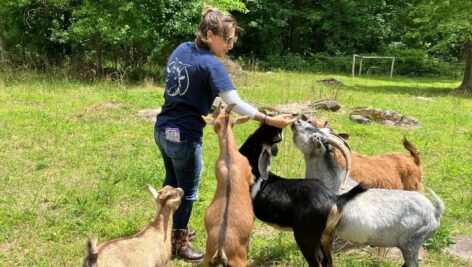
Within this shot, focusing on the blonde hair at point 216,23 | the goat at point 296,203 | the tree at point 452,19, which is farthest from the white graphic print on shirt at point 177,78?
the tree at point 452,19

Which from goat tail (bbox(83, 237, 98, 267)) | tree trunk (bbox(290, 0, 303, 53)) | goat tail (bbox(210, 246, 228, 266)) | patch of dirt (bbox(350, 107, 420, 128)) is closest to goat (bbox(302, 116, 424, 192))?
goat tail (bbox(210, 246, 228, 266))

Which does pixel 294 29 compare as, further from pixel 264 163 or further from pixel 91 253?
pixel 91 253

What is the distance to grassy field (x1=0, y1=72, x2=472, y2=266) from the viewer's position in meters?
4.84

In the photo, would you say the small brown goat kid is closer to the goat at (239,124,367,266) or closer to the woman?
the woman

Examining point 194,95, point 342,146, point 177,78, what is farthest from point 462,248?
point 177,78

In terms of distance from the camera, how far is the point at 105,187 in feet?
19.9

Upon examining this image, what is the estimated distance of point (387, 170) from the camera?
17.1 ft

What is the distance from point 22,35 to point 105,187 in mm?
12310

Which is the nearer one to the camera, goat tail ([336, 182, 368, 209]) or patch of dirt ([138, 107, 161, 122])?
goat tail ([336, 182, 368, 209])

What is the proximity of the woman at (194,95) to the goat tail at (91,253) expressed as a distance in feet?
3.74

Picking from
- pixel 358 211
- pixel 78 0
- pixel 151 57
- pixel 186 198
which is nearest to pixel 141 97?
pixel 151 57

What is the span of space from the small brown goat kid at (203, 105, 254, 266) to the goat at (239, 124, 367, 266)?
0.91 ft

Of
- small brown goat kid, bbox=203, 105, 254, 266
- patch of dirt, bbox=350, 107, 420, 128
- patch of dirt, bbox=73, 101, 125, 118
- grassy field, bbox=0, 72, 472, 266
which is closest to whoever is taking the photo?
small brown goat kid, bbox=203, 105, 254, 266

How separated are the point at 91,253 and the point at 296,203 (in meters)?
1.63
